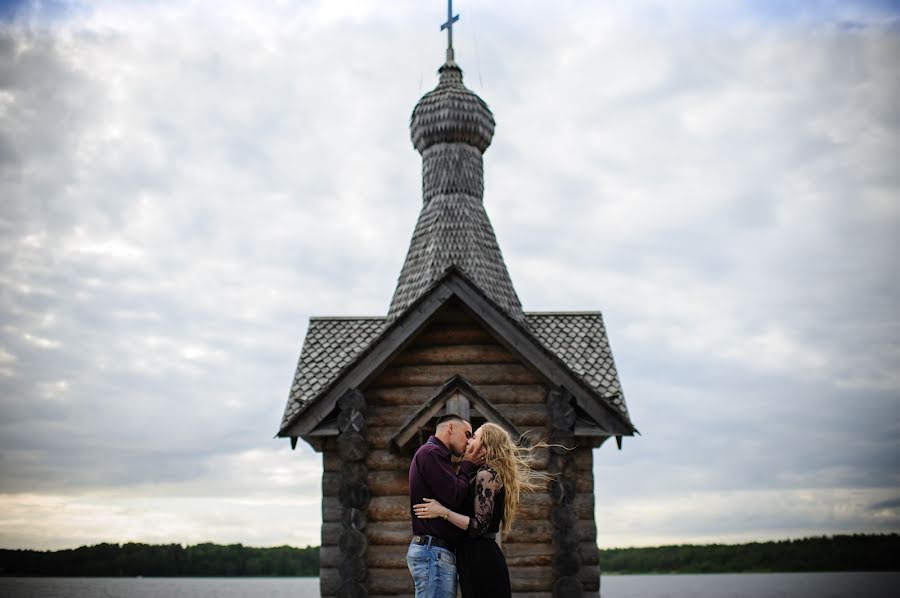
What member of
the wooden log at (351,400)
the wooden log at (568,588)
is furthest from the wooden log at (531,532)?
the wooden log at (351,400)

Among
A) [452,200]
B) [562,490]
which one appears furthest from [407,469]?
[452,200]

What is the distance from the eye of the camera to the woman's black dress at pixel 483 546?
609cm

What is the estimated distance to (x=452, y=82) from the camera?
18.1 m

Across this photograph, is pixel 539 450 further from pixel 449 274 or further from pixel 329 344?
pixel 329 344

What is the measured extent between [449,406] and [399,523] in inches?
64.9

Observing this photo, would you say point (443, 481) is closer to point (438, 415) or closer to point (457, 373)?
point (438, 415)

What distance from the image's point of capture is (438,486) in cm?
617

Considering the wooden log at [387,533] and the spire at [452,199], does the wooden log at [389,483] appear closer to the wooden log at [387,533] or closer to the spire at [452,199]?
the wooden log at [387,533]

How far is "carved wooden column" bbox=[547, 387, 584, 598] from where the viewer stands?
1027 centimetres

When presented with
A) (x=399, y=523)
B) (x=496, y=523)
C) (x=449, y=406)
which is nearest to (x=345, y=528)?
(x=399, y=523)

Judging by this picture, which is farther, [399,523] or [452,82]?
[452,82]

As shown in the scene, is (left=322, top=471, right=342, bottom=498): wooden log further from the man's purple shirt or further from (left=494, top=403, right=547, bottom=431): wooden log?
the man's purple shirt

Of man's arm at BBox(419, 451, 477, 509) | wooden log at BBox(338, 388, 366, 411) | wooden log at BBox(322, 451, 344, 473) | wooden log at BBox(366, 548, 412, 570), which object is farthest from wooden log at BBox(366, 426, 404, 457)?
man's arm at BBox(419, 451, 477, 509)

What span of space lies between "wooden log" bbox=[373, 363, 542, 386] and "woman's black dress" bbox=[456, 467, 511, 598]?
4.79 meters
